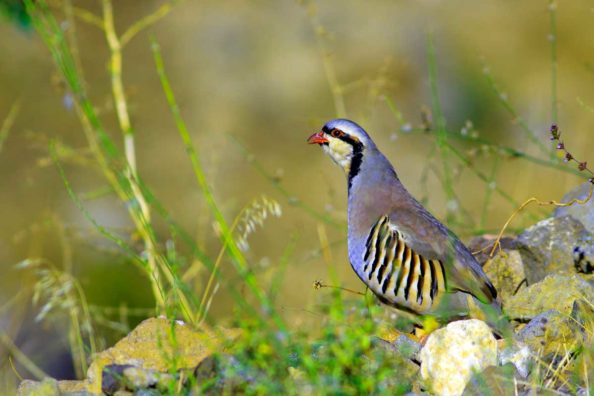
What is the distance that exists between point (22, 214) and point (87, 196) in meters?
5.81

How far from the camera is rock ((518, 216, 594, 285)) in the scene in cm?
380

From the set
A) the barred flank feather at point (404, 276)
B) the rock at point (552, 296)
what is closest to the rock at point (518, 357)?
the rock at point (552, 296)

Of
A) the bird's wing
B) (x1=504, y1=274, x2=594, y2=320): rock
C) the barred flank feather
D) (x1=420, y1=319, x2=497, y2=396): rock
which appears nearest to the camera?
(x1=420, y1=319, x2=497, y2=396): rock

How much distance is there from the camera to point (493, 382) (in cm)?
265

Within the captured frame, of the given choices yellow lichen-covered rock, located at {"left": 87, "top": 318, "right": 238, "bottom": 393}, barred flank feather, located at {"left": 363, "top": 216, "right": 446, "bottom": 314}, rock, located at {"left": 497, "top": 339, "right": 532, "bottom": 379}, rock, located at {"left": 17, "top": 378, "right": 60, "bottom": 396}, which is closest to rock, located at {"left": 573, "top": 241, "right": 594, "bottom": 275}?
barred flank feather, located at {"left": 363, "top": 216, "right": 446, "bottom": 314}

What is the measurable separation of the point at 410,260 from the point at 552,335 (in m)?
0.77

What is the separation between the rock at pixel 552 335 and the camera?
302cm

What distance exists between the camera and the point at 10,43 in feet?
38.6

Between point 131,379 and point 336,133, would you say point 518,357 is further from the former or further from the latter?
point 336,133

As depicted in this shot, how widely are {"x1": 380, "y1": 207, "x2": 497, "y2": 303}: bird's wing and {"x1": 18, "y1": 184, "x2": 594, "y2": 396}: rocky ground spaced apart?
0.14m

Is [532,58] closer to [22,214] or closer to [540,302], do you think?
[22,214]


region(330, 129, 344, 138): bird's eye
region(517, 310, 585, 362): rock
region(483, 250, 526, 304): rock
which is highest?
region(330, 129, 344, 138): bird's eye

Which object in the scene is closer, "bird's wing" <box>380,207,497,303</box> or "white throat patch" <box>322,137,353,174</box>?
"bird's wing" <box>380,207,497,303</box>

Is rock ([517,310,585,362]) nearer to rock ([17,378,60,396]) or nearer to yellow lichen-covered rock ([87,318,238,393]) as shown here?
yellow lichen-covered rock ([87,318,238,393])
